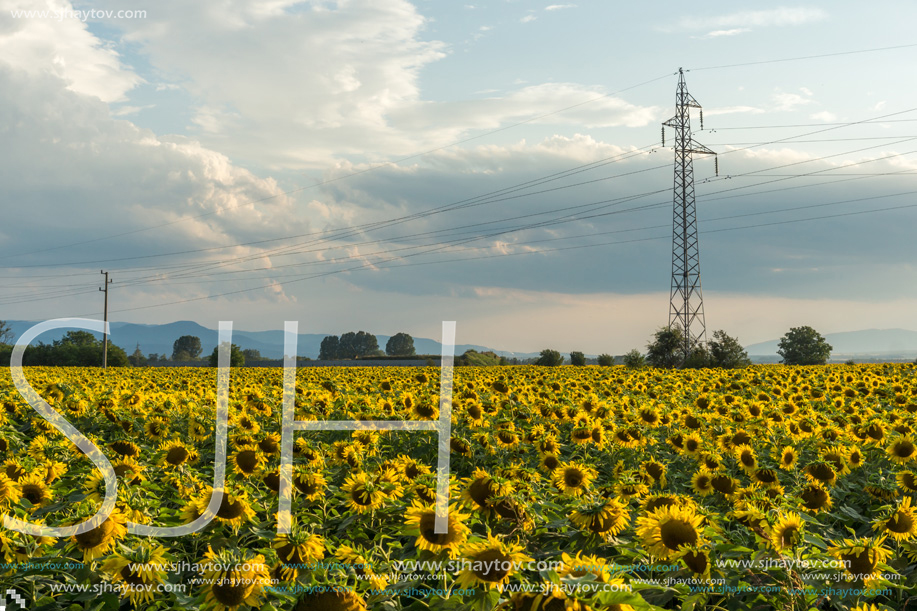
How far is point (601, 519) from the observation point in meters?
4.68

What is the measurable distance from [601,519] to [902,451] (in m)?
6.03

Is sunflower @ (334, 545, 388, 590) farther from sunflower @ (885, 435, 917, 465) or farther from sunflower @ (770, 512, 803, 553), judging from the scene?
sunflower @ (885, 435, 917, 465)

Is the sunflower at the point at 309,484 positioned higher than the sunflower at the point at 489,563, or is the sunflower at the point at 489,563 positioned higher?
the sunflower at the point at 489,563

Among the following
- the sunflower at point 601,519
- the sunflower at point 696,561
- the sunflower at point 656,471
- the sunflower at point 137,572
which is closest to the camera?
the sunflower at point 696,561

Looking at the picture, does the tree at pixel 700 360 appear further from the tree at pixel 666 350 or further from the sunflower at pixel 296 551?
the sunflower at pixel 296 551

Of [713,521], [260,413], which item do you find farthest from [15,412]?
[713,521]

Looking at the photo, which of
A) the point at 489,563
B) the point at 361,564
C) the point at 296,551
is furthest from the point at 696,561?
the point at 296,551

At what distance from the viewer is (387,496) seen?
5.69 metres

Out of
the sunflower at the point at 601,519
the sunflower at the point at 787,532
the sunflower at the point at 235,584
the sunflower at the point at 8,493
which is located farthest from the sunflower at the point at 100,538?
the sunflower at the point at 787,532

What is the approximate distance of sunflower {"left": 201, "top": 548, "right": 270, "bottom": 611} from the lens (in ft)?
12.3

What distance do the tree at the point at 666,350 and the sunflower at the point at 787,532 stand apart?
46.1 metres

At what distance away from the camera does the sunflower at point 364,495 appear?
561 centimetres

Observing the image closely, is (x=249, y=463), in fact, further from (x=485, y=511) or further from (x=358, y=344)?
(x=358, y=344)

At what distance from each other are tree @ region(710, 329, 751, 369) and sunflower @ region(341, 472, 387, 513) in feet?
132
